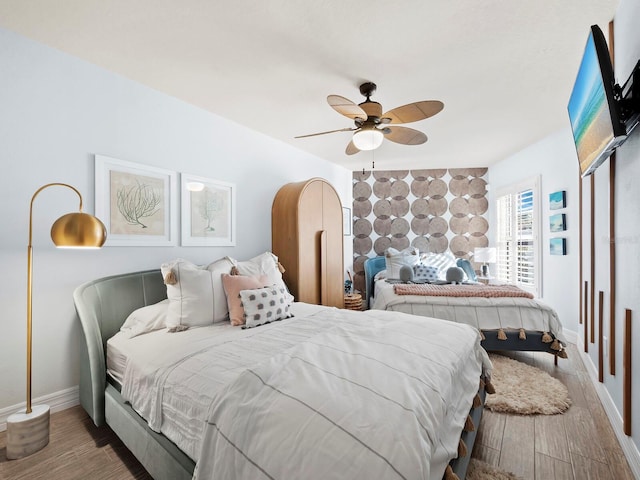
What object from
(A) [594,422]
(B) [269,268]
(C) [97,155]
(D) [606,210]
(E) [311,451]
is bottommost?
(A) [594,422]

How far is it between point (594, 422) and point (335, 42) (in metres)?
2.96

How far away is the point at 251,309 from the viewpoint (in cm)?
207

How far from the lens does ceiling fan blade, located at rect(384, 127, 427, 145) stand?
2.54m

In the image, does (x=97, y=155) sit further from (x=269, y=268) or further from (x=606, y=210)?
(x=606, y=210)

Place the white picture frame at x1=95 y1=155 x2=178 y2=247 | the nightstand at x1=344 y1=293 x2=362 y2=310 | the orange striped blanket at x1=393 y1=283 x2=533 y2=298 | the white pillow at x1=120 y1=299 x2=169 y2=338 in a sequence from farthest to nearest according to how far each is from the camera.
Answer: the nightstand at x1=344 y1=293 x2=362 y2=310 → the orange striped blanket at x1=393 y1=283 x2=533 y2=298 → the white picture frame at x1=95 y1=155 x2=178 y2=247 → the white pillow at x1=120 y1=299 x2=169 y2=338

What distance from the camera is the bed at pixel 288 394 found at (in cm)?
84

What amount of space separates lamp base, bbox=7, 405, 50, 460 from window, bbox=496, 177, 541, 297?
504cm

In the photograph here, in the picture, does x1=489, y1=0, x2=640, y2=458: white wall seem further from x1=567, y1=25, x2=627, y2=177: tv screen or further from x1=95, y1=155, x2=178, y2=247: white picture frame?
x1=95, y1=155, x2=178, y2=247: white picture frame

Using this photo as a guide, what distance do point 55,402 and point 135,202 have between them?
4.85 feet

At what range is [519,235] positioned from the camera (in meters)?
4.48

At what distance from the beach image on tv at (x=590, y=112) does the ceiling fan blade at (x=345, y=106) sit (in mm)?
1283

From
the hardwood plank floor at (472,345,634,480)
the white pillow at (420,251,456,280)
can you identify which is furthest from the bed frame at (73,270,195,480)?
the white pillow at (420,251,456,280)

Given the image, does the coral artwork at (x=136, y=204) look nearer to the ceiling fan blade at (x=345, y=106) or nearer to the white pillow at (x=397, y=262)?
the ceiling fan blade at (x=345, y=106)

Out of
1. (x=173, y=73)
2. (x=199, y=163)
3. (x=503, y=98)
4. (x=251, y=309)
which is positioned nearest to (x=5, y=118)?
(x=173, y=73)
